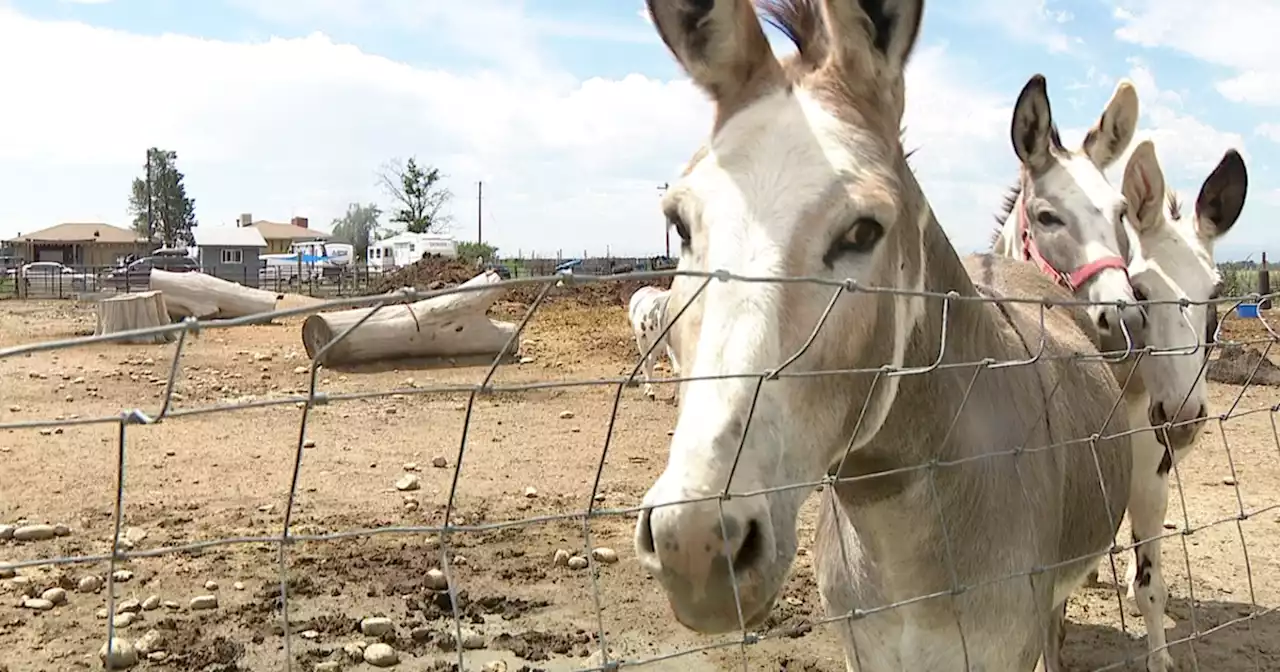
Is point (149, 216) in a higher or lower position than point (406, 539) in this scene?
higher

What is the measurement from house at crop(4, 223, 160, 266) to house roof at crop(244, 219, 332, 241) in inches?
410

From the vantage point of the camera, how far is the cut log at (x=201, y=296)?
1723cm

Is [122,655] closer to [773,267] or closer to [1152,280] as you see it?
[773,267]

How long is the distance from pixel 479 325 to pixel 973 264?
10.1 m

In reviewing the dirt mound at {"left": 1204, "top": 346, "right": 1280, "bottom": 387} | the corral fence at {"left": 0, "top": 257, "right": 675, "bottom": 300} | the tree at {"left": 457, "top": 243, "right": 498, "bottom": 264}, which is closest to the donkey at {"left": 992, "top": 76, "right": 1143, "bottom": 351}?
the dirt mound at {"left": 1204, "top": 346, "right": 1280, "bottom": 387}

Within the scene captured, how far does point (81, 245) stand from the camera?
67.2 meters

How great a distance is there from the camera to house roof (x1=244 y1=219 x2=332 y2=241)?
78.1m

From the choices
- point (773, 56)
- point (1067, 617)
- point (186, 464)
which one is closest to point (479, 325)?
point (186, 464)

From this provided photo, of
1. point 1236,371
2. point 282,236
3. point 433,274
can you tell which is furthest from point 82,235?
point 1236,371

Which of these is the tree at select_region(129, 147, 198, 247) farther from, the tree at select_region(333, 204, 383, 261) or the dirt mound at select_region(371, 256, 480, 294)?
the dirt mound at select_region(371, 256, 480, 294)

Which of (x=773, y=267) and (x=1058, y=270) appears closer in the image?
(x=773, y=267)

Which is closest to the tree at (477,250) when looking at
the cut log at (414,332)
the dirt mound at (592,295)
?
the dirt mound at (592,295)

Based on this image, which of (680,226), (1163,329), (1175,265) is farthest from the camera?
(1175,265)

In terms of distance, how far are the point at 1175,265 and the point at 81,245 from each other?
244ft
